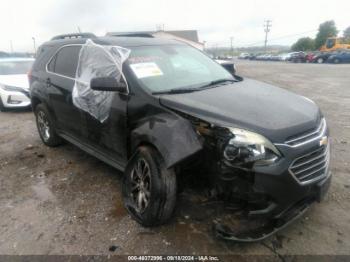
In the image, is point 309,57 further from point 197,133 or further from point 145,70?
point 197,133

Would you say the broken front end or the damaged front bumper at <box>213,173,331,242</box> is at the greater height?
the broken front end

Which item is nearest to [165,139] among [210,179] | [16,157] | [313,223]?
[210,179]

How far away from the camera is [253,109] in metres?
2.79

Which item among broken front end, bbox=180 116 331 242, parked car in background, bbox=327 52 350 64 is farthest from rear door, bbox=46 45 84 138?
parked car in background, bbox=327 52 350 64

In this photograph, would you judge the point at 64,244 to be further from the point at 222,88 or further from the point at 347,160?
the point at 347,160

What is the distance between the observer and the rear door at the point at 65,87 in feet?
14.1

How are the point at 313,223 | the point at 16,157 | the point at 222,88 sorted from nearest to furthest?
the point at 313,223 → the point at 222,88 → the point at 16,157

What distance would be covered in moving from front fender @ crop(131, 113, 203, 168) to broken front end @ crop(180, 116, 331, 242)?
3.4 inches

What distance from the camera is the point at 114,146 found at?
3.64 meters

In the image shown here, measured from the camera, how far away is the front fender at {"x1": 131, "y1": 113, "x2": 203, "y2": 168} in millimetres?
2650

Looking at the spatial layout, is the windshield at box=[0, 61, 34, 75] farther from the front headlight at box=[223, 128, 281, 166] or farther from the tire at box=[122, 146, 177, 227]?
the front headlight at box=[223, 128, 281, 166]

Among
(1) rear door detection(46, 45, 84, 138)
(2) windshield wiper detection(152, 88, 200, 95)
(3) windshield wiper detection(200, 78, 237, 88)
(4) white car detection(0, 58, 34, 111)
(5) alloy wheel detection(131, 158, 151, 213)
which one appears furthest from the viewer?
(4) white car detection(0, 58, 34, 111)

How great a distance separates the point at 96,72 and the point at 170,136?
1.62 metres

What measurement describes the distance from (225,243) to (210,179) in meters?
0.65
